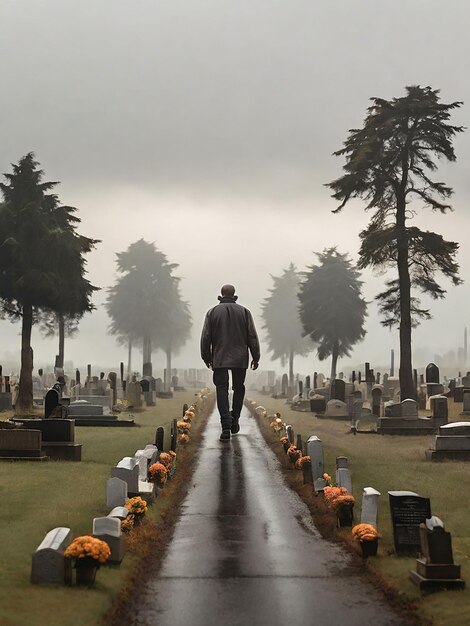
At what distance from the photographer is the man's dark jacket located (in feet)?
48.1

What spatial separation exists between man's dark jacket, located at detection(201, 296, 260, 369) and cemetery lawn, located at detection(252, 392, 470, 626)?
233 centimetres

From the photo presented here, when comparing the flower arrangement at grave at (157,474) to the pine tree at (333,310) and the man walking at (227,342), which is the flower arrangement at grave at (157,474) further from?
the pine tree at (333,310)

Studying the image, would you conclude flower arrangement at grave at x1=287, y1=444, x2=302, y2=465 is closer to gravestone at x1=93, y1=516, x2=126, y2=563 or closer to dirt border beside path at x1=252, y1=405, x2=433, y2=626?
dirt border beside path at x1=252, y1=405, x2=433, y2=626

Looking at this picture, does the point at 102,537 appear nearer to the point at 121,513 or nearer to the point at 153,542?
the point at 121,513

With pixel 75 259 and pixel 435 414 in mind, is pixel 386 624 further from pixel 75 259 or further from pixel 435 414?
pixel 75 259

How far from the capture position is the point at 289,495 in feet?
38.9

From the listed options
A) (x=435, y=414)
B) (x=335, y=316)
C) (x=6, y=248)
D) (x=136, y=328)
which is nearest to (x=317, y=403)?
(x=435, y=414)

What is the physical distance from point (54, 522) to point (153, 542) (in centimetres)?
136

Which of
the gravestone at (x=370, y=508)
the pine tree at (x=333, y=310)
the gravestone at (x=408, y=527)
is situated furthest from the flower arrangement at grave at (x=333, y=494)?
the pine tree at (x=333, y=310)

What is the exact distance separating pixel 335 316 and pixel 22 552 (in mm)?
46214

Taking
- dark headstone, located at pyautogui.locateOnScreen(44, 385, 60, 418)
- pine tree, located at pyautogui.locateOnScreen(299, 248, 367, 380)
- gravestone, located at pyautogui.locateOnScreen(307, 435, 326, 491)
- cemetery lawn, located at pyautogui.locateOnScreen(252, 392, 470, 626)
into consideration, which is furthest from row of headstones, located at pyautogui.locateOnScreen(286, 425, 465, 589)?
pine tree, located at pyautogui.locateOnScreen(299, 248, 367, 380)

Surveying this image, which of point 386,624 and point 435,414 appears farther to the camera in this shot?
point 435,414

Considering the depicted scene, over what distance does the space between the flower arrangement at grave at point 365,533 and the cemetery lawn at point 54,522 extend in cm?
234

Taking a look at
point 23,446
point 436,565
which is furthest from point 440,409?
point 436,565
